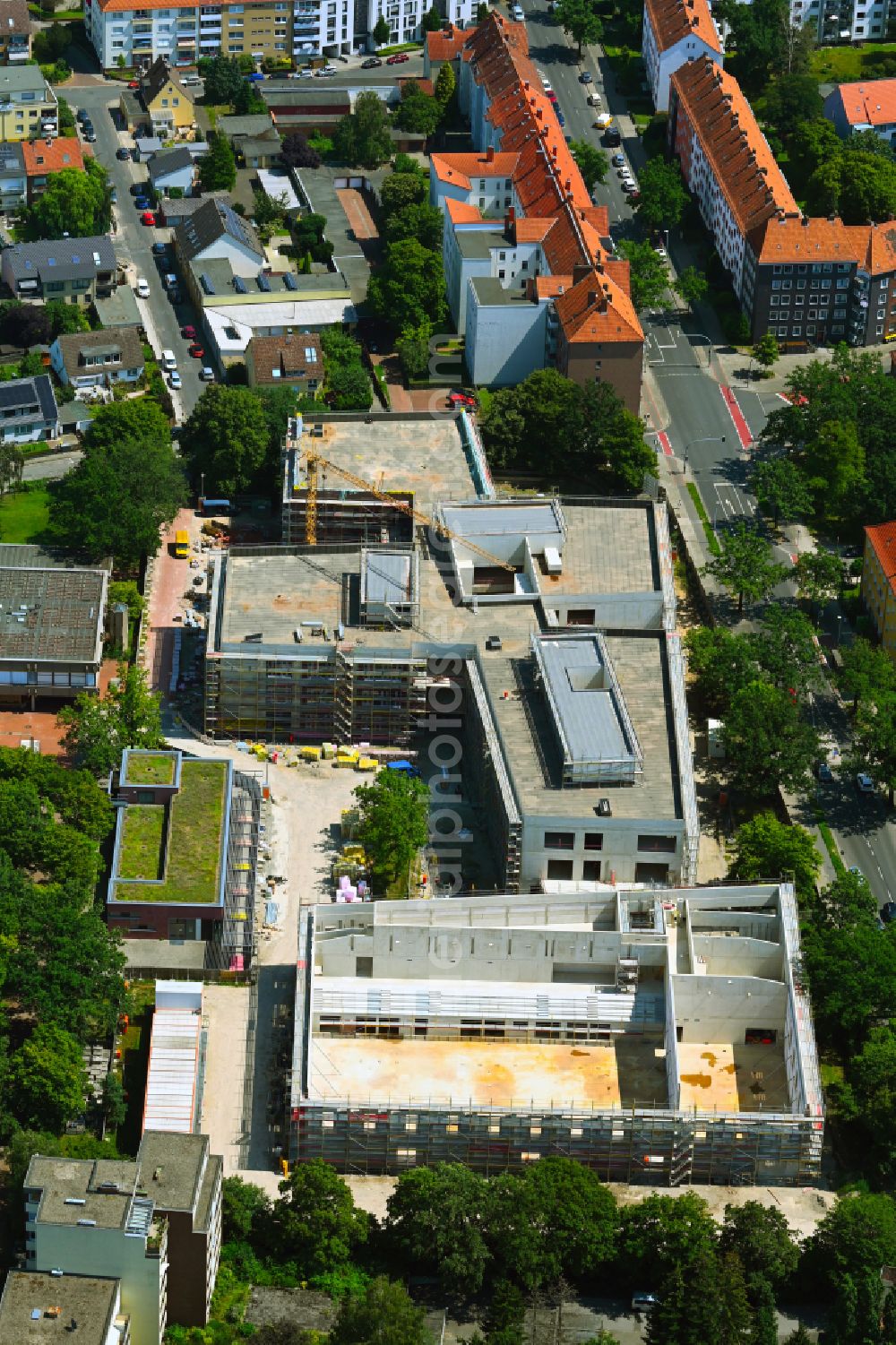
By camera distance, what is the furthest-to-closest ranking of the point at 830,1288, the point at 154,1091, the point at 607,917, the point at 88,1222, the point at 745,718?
1. the point at 745,718
2. the point at 607,917
3. the point at 154,1091
4. the point at 830,1288
5. the point at 88,1222

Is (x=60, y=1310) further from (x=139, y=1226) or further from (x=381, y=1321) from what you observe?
(x=381, y=1321)

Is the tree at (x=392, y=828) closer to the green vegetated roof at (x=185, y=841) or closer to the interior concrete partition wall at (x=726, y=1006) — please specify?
the green vegetated roof at (x=185, y=841)

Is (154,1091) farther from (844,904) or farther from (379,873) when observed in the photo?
(844,904)

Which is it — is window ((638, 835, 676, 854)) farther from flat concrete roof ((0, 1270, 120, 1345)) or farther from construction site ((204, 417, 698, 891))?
flat concrete roof ((0, 1270, 120, 1345))

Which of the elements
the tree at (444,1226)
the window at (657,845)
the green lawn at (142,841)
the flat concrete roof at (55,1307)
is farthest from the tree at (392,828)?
the flat concrete roof at (55,1307)

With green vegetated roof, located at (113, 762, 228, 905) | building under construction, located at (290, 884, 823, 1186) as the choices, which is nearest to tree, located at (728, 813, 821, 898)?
building under construction, located at (290, 884, 823, 1186)

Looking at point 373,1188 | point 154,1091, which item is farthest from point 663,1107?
point 154,1091
